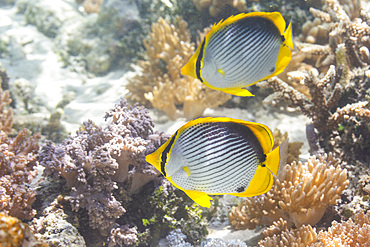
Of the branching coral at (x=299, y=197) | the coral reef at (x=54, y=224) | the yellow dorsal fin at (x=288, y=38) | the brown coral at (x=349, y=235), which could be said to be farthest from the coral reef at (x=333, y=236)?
the coral reef at (x=54, y=224)

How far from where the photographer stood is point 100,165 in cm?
265

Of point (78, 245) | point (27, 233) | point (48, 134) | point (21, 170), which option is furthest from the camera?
point (48, 134)

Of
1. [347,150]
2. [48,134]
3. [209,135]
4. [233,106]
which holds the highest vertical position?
[209,135]

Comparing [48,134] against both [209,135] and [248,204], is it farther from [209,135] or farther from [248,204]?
[209,135]

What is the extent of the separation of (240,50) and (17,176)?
8.28ft

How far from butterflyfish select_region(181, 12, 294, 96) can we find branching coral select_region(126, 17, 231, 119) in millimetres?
3069

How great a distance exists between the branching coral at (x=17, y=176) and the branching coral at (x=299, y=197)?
228 centimetres

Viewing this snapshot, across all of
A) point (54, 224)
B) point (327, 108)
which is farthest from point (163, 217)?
point (327, 108)

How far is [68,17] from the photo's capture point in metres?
9.75

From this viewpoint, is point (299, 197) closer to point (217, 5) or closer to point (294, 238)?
point (294, 238)

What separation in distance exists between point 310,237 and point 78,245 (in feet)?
6.95

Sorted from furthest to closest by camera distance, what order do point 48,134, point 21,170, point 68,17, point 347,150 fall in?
point 68,17, point 48,134, point 347,150, point 21,170

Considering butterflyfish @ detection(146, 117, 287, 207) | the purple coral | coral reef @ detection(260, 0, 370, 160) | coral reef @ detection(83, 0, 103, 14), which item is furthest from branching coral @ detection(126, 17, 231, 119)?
coral reef @ detection(83, 0, 103, 14)

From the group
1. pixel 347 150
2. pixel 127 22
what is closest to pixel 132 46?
pixel 127 22
